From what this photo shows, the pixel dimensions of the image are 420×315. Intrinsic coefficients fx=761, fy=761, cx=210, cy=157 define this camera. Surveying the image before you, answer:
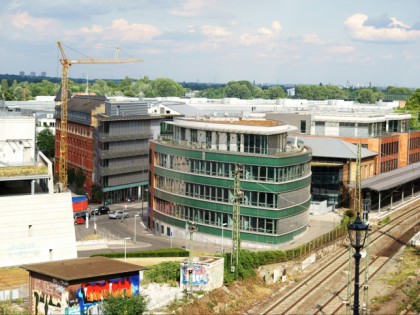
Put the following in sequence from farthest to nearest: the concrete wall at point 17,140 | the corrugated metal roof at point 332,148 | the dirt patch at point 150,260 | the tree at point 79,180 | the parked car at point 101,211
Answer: the tree at point 79,180 → the parked car at point 101,211 → the corrugated metal roof at point 332,148 → the concrete wall at point 17,140 → the dirt patch at point 150,260

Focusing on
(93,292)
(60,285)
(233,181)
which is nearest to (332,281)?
(233,181)

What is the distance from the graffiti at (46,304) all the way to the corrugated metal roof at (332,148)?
59734mm

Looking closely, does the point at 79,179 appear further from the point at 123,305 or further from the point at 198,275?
the point at 123,305

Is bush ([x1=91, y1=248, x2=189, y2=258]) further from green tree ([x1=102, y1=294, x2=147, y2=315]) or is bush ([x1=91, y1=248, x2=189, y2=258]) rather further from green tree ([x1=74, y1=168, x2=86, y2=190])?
green tree ([x1=74, y1=168, x2=86, y2=190])

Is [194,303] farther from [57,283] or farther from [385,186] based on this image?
[385,186]

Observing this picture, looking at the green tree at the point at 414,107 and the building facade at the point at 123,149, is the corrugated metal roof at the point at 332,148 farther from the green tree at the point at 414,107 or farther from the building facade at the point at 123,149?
the green tree at the point at 414,107

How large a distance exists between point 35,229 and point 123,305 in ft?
72.9

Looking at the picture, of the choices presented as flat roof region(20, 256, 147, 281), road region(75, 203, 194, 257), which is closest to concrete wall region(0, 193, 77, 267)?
road region(75, 203, 194, 257)

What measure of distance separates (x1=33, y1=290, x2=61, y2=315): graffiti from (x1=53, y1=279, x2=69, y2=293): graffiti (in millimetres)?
747

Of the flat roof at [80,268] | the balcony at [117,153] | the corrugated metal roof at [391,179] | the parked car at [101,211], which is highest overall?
the balcony at [117,153]

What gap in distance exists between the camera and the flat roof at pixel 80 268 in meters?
51.6

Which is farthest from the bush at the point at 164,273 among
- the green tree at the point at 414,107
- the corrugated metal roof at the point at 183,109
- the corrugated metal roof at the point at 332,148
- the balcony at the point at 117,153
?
the green tree at the point at 414,107

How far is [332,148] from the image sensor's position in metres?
106

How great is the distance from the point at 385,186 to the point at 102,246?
3836 centimetres
